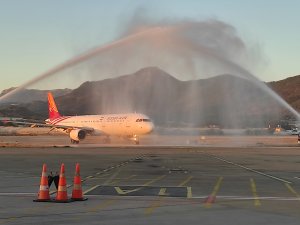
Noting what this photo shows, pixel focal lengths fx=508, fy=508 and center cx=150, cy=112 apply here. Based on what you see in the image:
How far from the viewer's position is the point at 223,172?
84.1ft

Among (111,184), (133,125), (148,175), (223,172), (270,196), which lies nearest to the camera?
(270,196)

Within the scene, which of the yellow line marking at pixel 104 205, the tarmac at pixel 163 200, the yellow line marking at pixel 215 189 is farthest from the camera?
the yellow line marking at pixel 215 189

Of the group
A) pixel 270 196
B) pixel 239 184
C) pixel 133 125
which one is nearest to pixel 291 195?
pixel 270 196

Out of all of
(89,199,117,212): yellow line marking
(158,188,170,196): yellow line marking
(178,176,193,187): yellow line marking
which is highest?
(178,176,193,187): yellow line marking

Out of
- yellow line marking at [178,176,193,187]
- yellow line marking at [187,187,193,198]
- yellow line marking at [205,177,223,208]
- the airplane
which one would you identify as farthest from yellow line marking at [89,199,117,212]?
the airplane

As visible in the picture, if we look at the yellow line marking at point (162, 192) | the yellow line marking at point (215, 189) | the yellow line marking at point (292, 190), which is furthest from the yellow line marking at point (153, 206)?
the yellow line marking at point (292, 190)

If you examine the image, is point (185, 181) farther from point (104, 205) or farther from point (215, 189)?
point (104, 205)

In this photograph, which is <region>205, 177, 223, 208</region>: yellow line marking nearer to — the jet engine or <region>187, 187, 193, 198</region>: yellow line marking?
<region>187, 187, 193, 198</region>: yellow line marking

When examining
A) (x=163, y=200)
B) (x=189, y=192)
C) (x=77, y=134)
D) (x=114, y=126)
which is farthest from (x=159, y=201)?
(x=114, y=126)

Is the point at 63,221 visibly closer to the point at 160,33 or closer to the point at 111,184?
the point at 111,184

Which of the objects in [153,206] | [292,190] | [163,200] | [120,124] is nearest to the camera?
[153,206]

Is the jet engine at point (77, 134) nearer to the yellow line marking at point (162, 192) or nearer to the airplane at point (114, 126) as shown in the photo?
the airplane at point (114, 126)

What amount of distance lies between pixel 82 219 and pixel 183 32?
4064 cm

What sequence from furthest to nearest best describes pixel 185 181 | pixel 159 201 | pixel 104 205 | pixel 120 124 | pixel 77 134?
pixel 120 124 < pixel 77 134 < pixel 185 181 < pixel 159 201 < pixel 104 205
